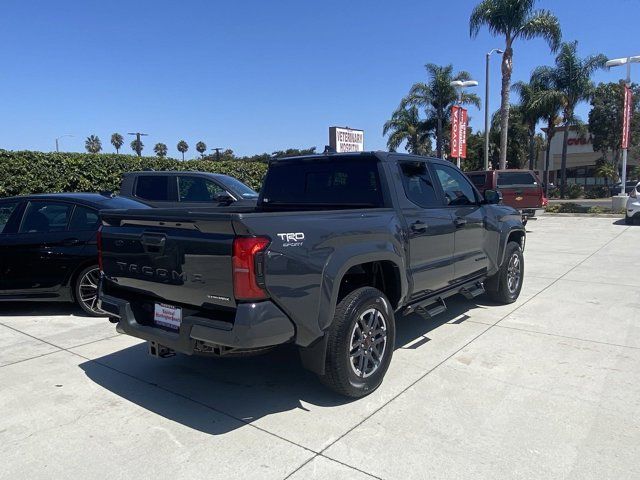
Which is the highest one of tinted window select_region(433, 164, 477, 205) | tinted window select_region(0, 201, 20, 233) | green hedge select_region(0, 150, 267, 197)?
green hedge select_region(0, 150, 267, 197)

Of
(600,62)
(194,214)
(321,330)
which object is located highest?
(600,62)

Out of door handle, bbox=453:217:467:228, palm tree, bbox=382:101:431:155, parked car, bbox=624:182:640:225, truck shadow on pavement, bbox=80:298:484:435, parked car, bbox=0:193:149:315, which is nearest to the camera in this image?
truck shadow on pavement, bbox=80:298:484:435

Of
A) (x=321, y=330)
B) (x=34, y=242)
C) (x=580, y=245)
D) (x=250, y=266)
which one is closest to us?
(x=250, y=266)

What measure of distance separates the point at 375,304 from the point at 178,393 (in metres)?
1.70

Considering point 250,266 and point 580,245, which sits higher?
point 250,266

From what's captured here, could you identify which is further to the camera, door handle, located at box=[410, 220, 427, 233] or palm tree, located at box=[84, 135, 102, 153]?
palm tree, located at box=[84, 135, 102, 153]

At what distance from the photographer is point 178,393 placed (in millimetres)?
3941

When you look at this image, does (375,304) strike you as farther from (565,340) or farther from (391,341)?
(565,340)

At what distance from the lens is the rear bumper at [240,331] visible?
3010 mm

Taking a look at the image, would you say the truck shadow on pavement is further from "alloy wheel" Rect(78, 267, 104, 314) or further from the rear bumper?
"alloy wheel" Rect(78, 267, 104, 314)

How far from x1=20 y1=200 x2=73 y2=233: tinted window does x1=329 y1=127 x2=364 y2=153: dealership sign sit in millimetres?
7757

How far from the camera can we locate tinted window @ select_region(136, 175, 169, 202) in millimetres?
9789

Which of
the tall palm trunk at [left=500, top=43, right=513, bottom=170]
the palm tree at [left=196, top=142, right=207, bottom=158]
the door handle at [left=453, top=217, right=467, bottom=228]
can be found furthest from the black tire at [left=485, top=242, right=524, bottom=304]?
the palm tree at [left=196, top=142, right=207, bottom=158]

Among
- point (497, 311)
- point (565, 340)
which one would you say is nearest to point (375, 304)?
point (565, 340)
